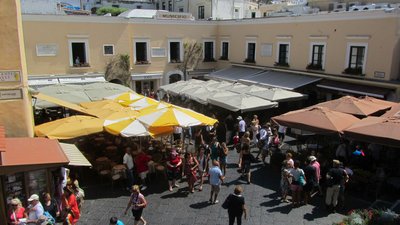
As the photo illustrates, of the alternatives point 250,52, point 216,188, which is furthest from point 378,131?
point 250,52

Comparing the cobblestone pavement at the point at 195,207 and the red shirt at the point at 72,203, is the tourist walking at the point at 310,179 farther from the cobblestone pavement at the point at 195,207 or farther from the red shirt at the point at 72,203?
the red shirt at the point at 72,203

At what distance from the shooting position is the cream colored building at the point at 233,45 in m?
17.3

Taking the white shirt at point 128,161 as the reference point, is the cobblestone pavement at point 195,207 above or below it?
below

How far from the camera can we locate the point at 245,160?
11383mm

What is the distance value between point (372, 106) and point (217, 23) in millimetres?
16433

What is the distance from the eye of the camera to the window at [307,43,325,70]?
20000 mm

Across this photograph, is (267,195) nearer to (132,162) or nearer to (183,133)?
(132,162)

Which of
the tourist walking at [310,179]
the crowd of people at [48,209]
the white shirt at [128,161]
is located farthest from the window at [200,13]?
the crowd of people at [48,209]

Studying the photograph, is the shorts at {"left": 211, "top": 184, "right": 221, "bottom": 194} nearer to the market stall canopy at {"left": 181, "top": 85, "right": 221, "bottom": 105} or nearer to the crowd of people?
the crowd of people

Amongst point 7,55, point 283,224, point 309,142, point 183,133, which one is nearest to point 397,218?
point 283,224

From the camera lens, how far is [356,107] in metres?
13.3

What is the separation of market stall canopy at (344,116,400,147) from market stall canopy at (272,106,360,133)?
1.52 ft

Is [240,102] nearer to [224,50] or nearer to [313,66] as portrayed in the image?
[313,66]

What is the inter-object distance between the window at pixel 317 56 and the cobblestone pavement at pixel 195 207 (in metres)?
10.5
